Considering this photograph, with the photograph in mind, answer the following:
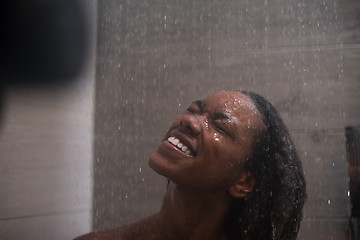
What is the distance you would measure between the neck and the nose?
20 centimetres

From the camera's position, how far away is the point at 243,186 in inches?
47.1

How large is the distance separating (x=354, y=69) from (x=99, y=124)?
57.0 inches

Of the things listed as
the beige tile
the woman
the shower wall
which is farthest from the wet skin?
the shower wall

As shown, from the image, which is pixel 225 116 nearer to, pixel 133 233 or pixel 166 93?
pixel 133 233

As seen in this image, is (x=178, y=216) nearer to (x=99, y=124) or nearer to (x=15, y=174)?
(x=15, y=174)

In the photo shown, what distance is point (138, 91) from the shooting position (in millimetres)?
2062

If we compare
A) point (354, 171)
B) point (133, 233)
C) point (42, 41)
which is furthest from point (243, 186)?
point (42, 41)

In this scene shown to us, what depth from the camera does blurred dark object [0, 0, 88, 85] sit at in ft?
4.56

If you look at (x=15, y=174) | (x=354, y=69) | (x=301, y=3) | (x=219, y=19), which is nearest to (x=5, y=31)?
(x=15, y=174)

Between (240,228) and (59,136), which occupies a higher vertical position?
(59,136)

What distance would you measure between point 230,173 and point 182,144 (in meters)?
0.19

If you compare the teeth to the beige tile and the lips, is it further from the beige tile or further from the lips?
the beige tile

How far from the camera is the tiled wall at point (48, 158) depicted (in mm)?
1410

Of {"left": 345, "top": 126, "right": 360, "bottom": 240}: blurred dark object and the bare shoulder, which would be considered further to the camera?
{"left": 345, "top": 126, "right": 360, "bottom": 240}: blurred dark object
